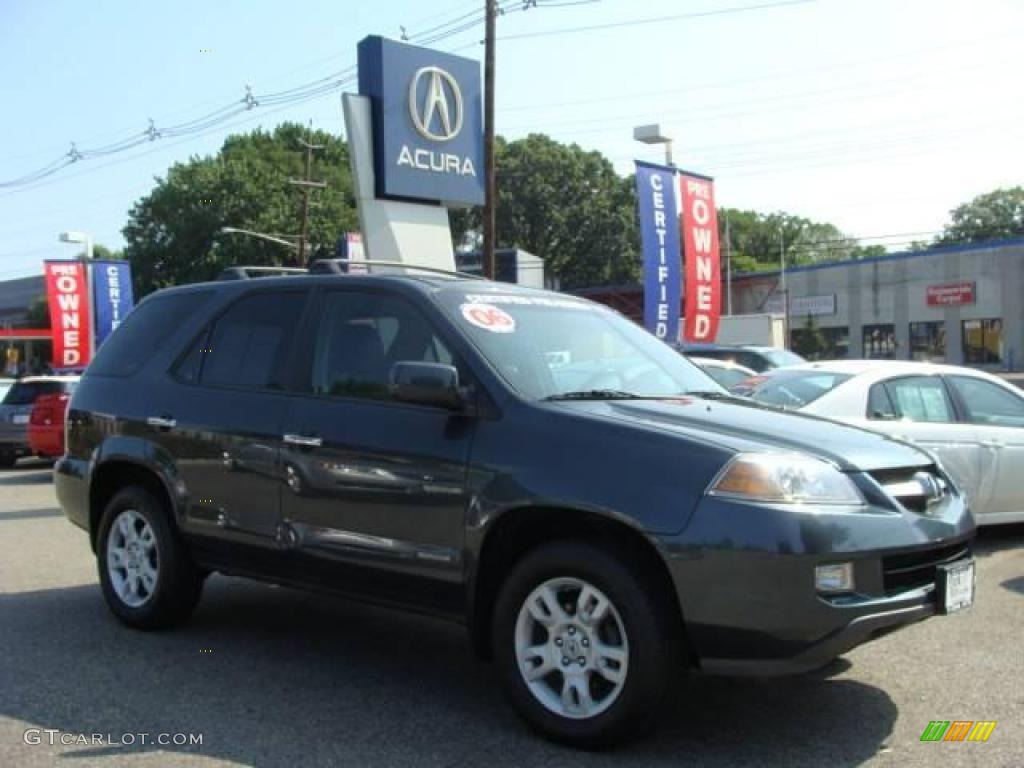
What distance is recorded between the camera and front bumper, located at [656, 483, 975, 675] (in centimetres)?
358

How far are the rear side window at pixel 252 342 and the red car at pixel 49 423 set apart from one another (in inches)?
437

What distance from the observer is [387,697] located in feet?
15.4

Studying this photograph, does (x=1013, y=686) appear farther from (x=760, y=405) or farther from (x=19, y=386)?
(x=19, y=386)

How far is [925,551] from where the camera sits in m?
3.91

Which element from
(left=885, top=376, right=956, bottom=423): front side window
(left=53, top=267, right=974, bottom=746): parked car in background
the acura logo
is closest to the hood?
(left=53, top=267, right=974, bottom=746): parked car in background

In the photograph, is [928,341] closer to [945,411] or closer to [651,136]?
[651,136]

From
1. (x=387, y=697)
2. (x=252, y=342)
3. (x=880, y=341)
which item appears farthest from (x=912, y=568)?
(x=880, y=341)

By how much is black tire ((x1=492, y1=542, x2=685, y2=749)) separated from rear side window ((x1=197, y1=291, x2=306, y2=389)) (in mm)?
1854

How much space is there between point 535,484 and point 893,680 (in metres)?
2.17

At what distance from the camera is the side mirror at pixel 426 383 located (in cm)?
422

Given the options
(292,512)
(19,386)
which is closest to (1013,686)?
(292,512)

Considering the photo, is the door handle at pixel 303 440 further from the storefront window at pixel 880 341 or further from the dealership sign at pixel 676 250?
the storefront window at pixel 880 341

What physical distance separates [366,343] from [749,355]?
42.8 ft

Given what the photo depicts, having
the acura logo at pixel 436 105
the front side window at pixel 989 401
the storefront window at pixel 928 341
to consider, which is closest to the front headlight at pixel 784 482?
the front side window at pixel 989 401
